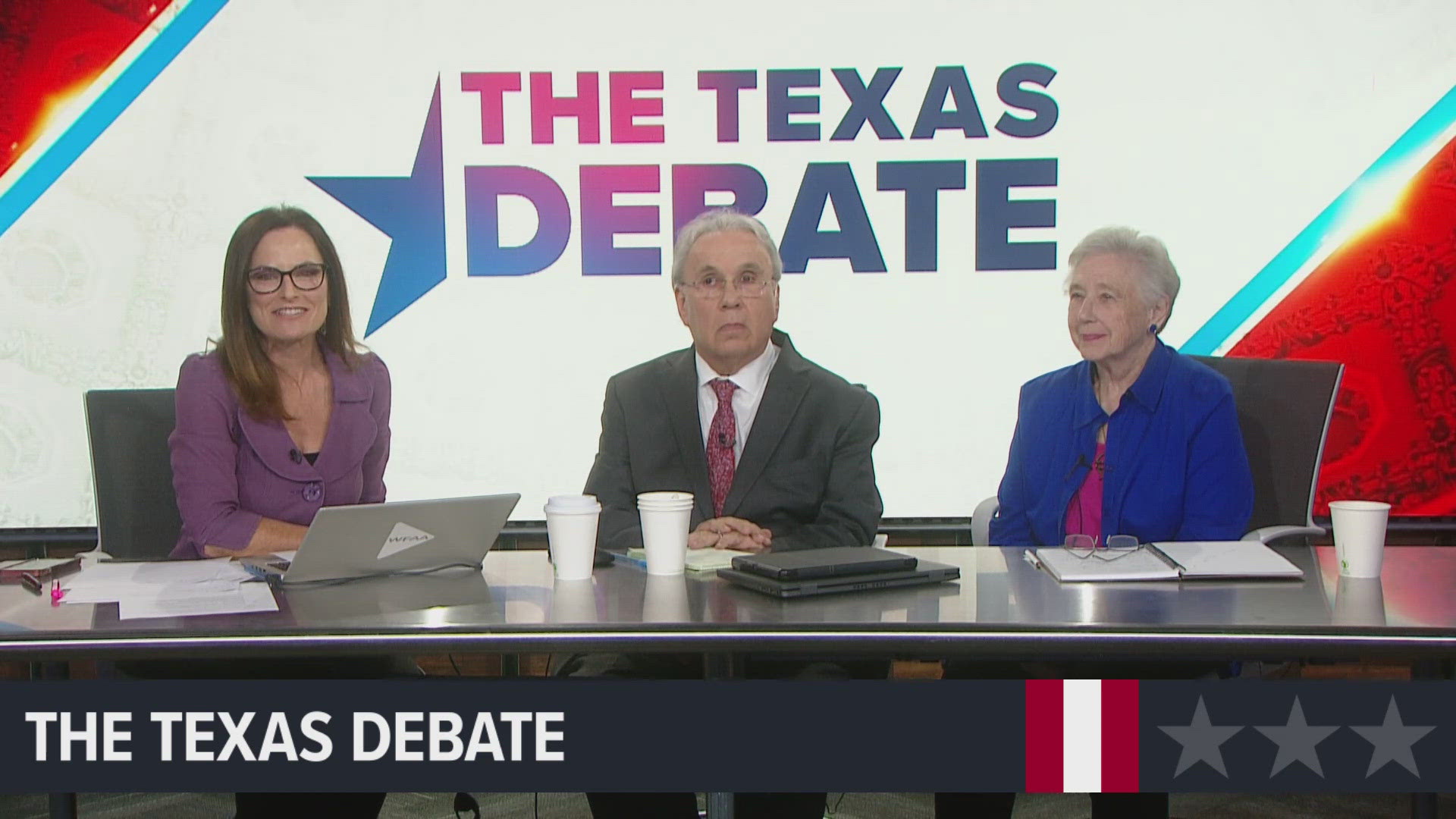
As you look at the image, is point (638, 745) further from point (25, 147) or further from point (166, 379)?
point (25, 147)

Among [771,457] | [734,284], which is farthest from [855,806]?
[734,284]

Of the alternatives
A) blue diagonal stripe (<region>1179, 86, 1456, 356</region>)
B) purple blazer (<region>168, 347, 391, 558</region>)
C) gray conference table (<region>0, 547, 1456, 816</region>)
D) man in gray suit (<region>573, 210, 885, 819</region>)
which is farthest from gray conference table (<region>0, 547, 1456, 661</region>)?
blue diagonal stripe (<region>1179, 86, 1456, 356</region>)

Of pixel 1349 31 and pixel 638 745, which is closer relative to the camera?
pixel 638 745

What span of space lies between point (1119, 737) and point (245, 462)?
1.75 m

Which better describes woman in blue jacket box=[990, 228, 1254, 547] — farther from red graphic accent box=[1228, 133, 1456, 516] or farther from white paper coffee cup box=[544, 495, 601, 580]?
red graphic accent box=[1228, 133, 1456, 516]

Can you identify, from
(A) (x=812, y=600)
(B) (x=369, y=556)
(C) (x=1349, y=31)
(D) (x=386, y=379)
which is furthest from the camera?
(C) (x=1349, y=31)

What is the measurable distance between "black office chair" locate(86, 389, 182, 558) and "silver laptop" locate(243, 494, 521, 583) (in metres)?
0.71

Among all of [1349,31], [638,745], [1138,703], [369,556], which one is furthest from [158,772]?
[1349,31]

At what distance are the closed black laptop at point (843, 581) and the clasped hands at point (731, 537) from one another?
1.32ft

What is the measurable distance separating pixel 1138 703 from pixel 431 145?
2.72 meters

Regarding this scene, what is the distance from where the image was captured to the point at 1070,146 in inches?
143

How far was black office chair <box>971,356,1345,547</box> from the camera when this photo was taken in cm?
283

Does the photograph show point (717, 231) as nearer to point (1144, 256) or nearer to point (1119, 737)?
point (1144, 256)

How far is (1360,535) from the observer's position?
1.88 metres
